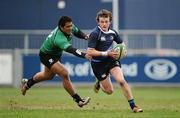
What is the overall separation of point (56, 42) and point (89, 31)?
15.7 m

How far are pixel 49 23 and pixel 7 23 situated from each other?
1.94 meters

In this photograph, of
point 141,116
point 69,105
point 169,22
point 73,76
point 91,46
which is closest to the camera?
point 141,116

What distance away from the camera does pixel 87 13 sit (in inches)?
1407

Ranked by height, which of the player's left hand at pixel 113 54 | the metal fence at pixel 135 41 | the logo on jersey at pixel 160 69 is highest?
the player's left hand at pixel 113 54

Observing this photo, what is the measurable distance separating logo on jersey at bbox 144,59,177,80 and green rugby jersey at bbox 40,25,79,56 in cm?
1264

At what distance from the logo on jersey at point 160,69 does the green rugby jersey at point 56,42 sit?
12639 mm

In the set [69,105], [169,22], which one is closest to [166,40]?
[169,22]

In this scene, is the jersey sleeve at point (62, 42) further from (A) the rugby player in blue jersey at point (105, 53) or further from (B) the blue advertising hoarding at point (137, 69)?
(B) the blue advertising hoarding at point (137, 69)

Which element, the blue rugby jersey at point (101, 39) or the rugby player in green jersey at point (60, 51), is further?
the rugby player in green jersey at point (60, 51)

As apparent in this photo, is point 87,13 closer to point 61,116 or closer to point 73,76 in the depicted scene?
point 73,76

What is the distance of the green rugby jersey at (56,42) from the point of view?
17147mm

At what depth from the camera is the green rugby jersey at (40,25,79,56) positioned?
56.3 ft

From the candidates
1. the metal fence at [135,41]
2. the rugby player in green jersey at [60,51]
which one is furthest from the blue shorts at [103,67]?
the metal fence at [135,41]

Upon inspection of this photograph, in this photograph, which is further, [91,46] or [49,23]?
[49,23]
